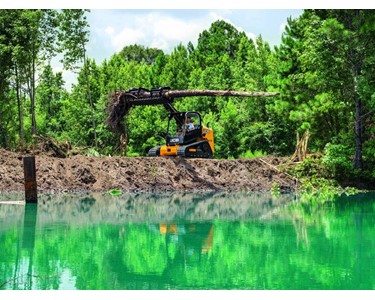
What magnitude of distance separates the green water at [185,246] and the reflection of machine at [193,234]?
0.9 inches

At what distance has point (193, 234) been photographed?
13.2 meters

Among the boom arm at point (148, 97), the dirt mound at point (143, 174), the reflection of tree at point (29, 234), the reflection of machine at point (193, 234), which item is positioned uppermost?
the boom arm at point (148, 97)

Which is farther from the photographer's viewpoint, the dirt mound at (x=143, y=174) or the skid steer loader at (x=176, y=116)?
the skid steer loader at (x=176, y=116)

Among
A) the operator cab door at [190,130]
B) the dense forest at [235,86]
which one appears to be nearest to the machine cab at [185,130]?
the operator cab door at [190,130]

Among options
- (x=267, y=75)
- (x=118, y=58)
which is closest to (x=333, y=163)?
(x=267, y=75)

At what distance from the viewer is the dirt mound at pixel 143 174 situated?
23125 millimetres

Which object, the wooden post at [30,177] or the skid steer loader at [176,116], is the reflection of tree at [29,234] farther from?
the skid steer loader at [176,116]

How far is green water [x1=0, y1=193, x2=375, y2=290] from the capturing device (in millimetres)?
8641

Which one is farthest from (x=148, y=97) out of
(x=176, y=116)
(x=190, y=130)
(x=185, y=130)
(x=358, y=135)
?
(x=358, y=135)

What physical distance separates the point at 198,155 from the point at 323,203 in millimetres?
7444

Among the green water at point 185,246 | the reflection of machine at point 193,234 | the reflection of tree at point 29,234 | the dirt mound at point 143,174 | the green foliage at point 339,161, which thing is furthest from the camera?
the green foliage at point 339,161

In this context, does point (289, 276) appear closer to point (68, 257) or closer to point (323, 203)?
point (68, 257)

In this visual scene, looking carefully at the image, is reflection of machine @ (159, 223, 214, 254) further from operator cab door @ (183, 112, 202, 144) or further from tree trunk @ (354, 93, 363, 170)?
tree trunk @ (354, 93, 363, 170)

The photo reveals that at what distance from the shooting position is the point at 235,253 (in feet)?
35.4
